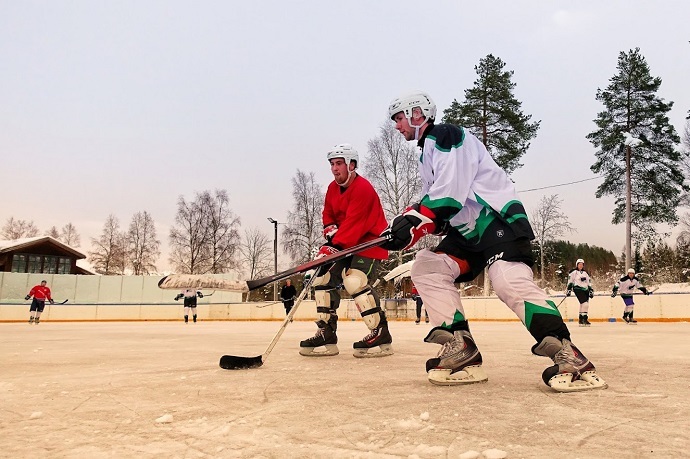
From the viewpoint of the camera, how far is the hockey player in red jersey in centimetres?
419

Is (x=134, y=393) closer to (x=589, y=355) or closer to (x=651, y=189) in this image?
(x=589, y=355)

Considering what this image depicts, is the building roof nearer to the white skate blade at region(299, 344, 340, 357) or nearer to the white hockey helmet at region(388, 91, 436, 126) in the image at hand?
the white skate blade at region(299, 344, 340, 357)

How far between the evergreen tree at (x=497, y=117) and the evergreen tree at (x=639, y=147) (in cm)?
383

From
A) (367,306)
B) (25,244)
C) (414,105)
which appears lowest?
(367,306)

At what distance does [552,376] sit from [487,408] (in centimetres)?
54

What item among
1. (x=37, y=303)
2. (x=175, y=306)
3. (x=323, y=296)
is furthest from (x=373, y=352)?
(x=175, y=306)

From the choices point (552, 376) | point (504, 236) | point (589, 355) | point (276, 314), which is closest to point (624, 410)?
point (552, 376)

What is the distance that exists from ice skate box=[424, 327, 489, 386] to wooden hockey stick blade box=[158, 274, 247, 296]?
1.13 meters

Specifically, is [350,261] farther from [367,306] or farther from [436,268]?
[436,268]

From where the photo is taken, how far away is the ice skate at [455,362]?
2.47 metres

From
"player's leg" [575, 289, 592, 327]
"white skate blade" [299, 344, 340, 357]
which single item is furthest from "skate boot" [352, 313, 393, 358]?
"player's leg" [575, 289, 592, 327]

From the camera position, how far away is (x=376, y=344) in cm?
410

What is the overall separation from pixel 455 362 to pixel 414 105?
1.52m

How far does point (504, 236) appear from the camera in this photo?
2.56 m
